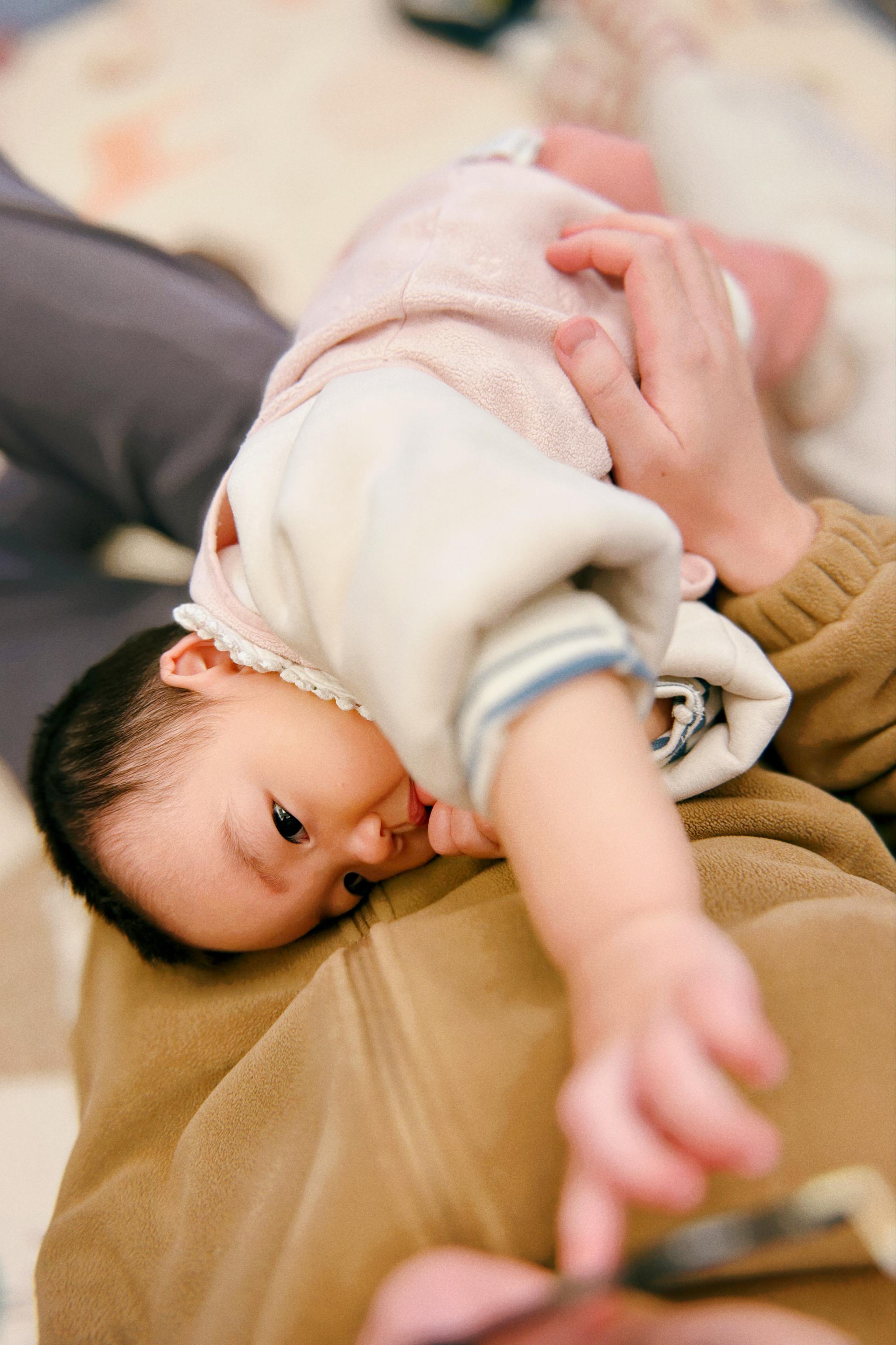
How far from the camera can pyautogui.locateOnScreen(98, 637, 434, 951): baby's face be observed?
0.63 metres

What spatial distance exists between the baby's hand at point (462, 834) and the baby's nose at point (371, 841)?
0.14 ft

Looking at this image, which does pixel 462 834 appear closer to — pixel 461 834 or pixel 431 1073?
pixel 461 834

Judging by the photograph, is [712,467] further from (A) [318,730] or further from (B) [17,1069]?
(B) [17,1069]

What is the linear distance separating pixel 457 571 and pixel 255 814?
0.31 metres

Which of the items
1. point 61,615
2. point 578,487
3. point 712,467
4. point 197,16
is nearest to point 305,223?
A: point 197,16

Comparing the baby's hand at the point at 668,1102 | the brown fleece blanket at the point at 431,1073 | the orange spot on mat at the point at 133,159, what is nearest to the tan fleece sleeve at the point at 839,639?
the brown fleece blanket at the point at 431,1073

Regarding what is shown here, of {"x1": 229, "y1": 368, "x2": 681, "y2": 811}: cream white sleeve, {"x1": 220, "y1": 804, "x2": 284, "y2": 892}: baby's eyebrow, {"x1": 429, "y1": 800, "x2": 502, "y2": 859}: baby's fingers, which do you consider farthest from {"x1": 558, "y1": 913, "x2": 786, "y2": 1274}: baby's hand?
{"x1": 220, "y1": 804, "x2": 284, "y2": 892}: baby's eyebrow

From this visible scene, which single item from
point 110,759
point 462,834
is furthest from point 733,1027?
point 110,759

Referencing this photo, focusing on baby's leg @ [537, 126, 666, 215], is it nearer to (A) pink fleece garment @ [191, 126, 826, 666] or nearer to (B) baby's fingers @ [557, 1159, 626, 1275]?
(A) pink fleece garment @ [191, 126, 826, 666]

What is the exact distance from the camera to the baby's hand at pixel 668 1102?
0.29m

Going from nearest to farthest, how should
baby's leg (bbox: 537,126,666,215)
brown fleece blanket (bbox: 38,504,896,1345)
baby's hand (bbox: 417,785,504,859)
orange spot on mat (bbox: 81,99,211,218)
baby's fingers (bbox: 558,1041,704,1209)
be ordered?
baby's fingers (bbox: 558,1041,704,1209) < brown fleece blanket (bbox: 38,504,896,1345) < baby's hand (bbox: 417,785,504,859) < baby's leg (bbox: 537,126,666,215) < orange spot on mat (bbox: 81,99,211,218)

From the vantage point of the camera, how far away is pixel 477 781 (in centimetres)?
40

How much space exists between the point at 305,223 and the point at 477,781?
114cm

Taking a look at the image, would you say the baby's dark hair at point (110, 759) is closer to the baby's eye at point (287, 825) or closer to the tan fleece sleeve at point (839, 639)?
the baby's eye at point (287, 825)
